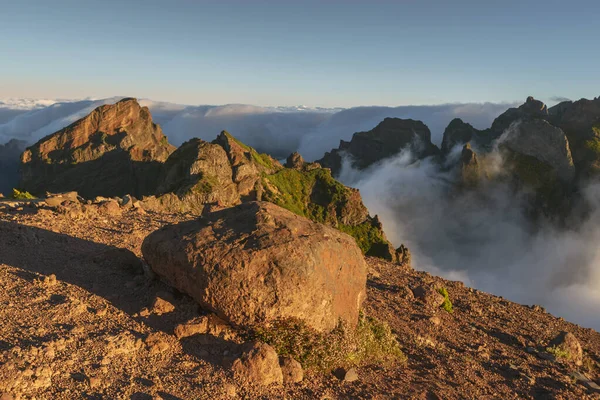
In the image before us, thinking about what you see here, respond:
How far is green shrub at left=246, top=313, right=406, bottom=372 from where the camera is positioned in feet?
33.7

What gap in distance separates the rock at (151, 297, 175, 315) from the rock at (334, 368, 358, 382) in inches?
196

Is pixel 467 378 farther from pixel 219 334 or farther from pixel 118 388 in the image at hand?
pixel 118 388

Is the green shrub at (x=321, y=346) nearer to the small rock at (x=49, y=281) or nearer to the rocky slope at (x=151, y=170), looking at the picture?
the small rock at (x=49, y=281)

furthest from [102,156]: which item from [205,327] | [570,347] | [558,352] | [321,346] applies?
[570,347]

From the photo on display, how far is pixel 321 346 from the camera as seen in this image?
10.5 meters

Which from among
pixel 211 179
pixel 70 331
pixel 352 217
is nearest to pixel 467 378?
pixel 70 331

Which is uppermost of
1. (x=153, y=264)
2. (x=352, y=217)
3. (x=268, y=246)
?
(x=268, y=246)

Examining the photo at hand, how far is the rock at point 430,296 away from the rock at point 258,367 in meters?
9.57

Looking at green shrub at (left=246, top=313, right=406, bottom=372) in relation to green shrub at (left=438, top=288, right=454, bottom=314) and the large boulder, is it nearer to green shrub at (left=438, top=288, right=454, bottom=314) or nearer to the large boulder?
the large boulder

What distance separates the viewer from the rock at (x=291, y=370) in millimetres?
9531

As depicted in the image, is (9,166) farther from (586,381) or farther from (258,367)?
(586,381)

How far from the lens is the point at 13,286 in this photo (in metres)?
11.2

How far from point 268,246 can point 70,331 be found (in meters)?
5.35

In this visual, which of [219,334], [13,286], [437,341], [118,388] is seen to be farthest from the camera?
[437,341]
